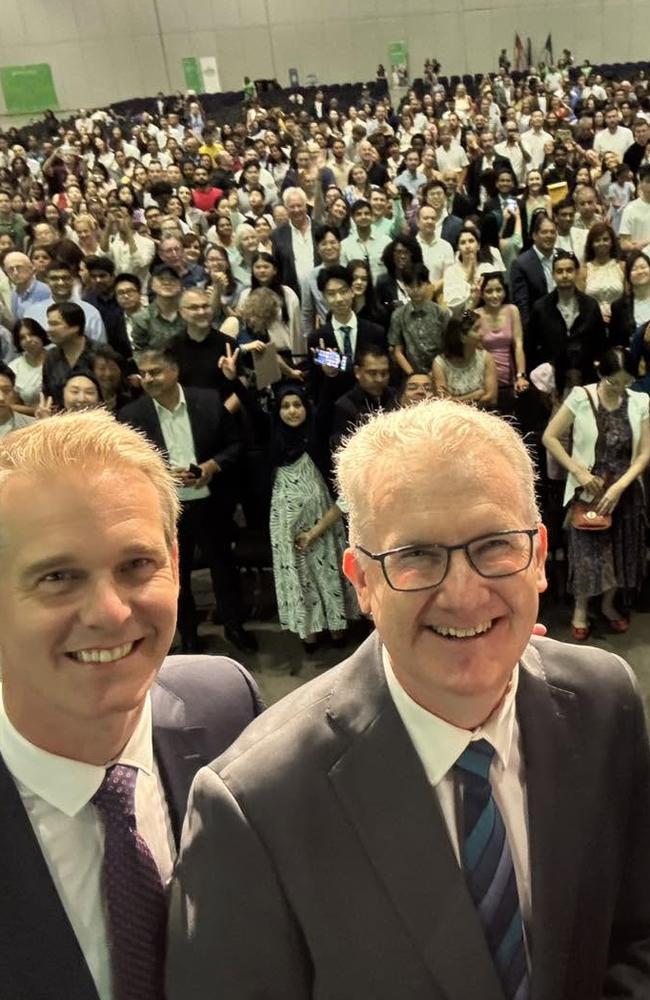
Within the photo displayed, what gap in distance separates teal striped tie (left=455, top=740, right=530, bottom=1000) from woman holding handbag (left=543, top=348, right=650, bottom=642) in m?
2.74

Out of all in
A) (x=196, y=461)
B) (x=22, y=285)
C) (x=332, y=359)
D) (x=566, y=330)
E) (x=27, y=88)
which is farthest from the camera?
(x=27, y=88)

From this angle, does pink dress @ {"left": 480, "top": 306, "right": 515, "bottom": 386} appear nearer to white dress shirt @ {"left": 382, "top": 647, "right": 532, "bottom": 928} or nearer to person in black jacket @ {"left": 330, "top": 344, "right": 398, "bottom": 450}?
person in black jacket @ {"left": 330, "top": 344, "right": 398, "bottom": 450}

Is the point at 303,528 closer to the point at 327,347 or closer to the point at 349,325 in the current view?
the point at 327,347

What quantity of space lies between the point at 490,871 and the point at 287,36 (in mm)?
24932

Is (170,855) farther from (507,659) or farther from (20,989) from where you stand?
(507,659)

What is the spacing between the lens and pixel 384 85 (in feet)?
68.1

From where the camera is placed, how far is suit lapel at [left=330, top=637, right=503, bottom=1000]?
108 cm

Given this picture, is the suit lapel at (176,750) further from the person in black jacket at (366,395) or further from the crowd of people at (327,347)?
the person in black jacket at (366,395)

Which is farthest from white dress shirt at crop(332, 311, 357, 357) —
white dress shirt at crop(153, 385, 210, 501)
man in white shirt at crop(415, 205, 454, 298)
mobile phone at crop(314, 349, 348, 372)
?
man in white shirt at crop(415, 205, 454, 298)

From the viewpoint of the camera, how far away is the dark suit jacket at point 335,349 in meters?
4.35

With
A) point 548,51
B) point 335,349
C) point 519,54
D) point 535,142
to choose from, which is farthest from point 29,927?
point 548,51

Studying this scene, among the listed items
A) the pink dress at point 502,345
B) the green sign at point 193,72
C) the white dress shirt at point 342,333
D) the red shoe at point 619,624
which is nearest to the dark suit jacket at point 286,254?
the white dress shirt at point 342,333

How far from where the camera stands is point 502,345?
4801mm

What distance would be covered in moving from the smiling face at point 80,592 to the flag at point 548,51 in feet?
80.1
